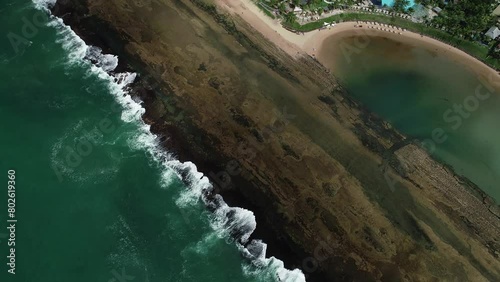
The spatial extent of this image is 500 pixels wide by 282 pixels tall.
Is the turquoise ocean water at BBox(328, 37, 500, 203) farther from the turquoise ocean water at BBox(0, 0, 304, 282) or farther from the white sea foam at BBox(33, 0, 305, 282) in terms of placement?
the turquoise ocean water at BBox(0, 0, 304, 282)

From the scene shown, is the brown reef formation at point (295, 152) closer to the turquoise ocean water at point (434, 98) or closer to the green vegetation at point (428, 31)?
the turquoise ocean water at point (434, 98)

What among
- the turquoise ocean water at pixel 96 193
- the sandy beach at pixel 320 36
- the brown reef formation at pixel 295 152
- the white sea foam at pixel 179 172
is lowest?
the turquoise ocean water at pixel 96 193

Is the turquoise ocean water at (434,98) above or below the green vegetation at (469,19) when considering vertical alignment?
below

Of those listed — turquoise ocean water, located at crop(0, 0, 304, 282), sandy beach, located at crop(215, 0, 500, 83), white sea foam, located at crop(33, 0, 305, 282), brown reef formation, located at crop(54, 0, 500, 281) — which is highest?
sandy beach, located at crop(215, 0, 500, 83)

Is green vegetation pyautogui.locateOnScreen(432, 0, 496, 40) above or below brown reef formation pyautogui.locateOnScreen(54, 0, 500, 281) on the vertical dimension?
above

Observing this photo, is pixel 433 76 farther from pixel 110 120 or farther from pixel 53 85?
pixel 53 85

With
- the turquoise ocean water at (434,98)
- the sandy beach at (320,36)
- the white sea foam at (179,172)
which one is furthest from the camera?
the sandy beach at (320,36)

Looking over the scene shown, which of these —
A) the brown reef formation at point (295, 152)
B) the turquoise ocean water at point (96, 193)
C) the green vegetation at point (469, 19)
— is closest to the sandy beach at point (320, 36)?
the brown reef formation at point (295, 152)

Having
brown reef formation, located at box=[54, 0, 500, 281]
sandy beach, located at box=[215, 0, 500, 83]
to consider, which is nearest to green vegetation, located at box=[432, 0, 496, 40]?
sandy beach, located at box=[215, 0, 500, 83]
